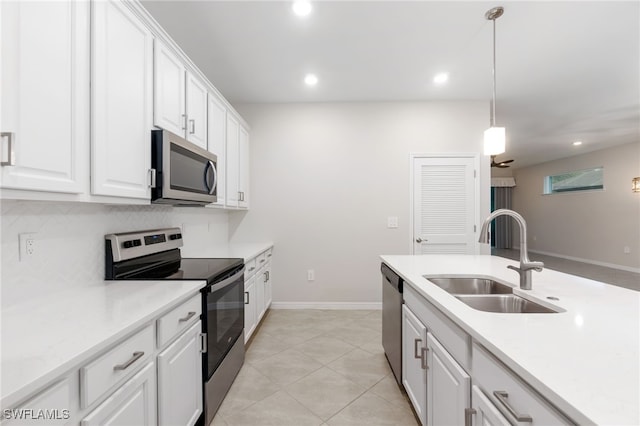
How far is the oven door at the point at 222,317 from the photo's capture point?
170 centimetres

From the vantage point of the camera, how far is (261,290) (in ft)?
10.5

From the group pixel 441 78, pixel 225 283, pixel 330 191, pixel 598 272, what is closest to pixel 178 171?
pixel 225 283

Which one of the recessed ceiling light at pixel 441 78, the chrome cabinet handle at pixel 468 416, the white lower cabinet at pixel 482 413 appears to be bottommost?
the chrome cabinet handle at pixel 468 416

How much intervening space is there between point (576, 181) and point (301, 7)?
8602 millimetres

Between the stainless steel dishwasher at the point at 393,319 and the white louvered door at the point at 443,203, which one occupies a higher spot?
the white louvered door at the point at 443,203

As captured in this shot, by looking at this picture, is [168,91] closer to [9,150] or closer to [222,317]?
[9,150]

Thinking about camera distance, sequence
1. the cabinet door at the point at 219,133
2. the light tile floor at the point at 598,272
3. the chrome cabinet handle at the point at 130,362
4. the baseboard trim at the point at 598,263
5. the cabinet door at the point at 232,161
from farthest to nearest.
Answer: the baseboard trim at the point at 598,263 → the light tile floor at the point at 598,272 → the cabinet door at the point at 232,161 → the cabinet door at the point at 219,133 → the chrome cabinet handle at the point at 130,362

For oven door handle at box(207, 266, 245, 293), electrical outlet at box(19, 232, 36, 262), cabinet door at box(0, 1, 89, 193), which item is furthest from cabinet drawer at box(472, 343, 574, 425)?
electrical outlet at box(19, 232, 36, 262)

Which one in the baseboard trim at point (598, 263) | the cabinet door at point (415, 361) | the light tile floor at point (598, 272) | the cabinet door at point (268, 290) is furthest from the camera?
the baseboard trim at point (598, 263)

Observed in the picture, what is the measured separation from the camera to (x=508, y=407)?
796 millimetres

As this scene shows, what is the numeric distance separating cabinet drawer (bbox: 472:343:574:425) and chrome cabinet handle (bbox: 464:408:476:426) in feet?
0.31

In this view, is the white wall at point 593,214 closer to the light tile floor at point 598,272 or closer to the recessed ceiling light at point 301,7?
the light tile floor at point 598,272

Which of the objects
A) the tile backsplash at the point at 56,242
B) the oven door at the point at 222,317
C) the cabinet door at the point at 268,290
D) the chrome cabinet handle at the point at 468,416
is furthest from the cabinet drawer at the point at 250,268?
the chrome cabinet handle at the point at 468,416

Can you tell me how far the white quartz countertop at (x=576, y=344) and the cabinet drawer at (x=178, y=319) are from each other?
1198mm
